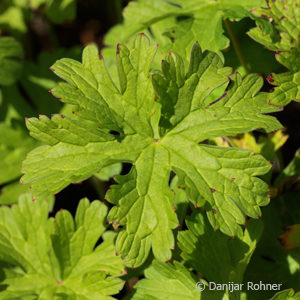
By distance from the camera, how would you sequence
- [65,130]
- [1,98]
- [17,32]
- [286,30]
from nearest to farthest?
1. [65,130]
2. [286,30]
3. [1,98]
4. [17,32]

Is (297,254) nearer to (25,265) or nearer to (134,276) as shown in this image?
(134,276)

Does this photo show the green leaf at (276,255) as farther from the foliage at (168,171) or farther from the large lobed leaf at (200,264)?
the large lobed leaf at (200,264)

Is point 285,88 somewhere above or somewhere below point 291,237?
above

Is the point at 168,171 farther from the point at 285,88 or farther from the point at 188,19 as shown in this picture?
the point at 188,19

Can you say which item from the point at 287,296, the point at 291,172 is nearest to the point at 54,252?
the point at 287,296

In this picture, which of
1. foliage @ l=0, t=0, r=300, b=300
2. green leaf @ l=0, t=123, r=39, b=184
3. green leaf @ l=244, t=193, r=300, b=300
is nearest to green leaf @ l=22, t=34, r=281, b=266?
foliage @ l=0, t=0, r=300, b=300

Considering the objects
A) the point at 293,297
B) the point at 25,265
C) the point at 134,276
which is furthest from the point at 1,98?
the point at 293,297
